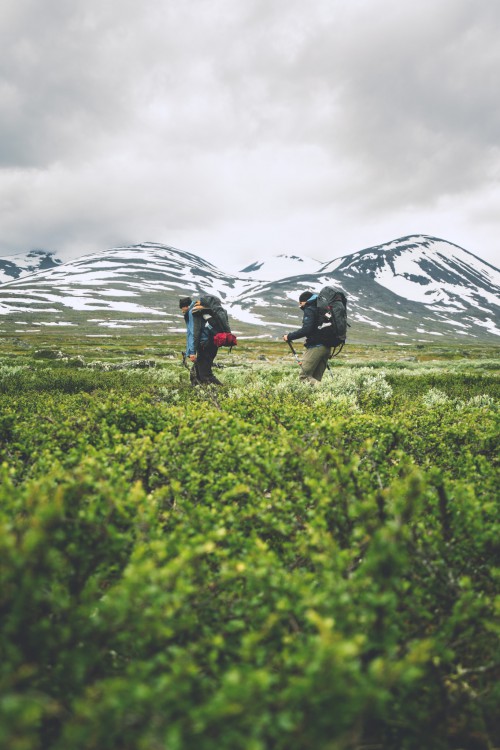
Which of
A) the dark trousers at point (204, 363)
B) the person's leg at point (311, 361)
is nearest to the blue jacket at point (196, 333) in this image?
the dark trousers at point (204, 363)

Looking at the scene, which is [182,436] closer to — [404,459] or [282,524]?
[282,524]

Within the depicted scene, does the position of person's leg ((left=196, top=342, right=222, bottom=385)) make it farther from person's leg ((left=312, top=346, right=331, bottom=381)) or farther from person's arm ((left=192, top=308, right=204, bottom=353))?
person's leg ((left=312, top=346, right=331, bottom=381))

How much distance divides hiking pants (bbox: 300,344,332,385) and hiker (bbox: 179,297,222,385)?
2770mm

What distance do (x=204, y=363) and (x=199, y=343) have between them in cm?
73

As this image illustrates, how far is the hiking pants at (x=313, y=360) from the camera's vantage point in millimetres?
11664

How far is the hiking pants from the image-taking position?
1166 centimetres

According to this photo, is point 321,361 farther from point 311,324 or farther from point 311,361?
point 311,324

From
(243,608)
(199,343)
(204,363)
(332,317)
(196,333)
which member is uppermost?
(332,317)

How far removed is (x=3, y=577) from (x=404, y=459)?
12.3 feet

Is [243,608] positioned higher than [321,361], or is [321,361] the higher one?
[321,361]

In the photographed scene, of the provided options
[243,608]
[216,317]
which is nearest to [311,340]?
[216,317]

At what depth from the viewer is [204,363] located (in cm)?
1198

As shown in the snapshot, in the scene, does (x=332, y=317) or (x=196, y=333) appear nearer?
(x=332, y=317)

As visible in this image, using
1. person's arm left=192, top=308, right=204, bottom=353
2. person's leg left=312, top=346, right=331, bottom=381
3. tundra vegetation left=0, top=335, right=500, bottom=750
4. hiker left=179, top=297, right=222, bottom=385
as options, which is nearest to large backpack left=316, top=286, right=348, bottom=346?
person's leg left=312, top=346, right=331, bottom=381
